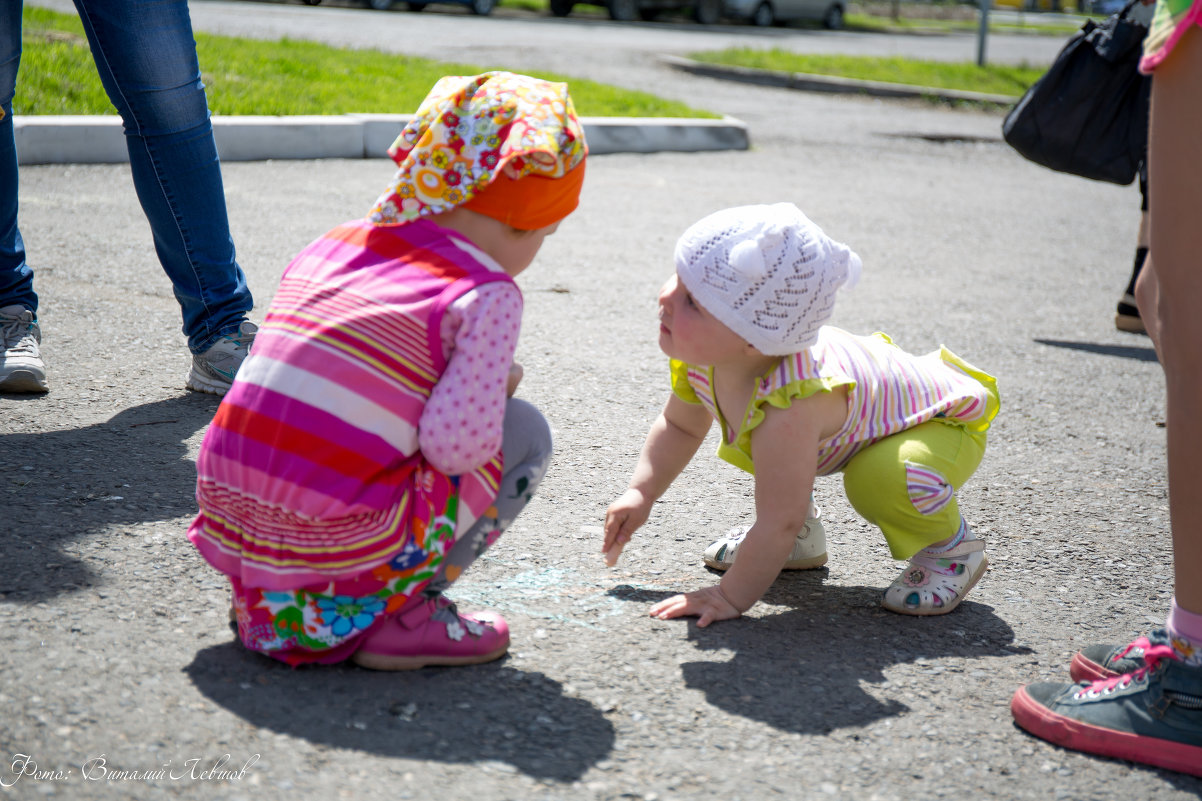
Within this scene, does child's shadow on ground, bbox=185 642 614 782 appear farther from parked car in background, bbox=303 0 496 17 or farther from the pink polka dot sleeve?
parked car in background, bbox=303 0 496 17

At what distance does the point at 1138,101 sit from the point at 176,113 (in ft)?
11.1

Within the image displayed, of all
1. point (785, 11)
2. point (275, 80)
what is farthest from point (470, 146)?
point (785, 11)

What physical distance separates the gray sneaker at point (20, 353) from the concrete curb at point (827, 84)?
10816 millimetres

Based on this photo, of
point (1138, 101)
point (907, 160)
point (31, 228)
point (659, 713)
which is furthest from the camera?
point (907, 160)

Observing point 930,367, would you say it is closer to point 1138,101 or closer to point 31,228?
point 1138,101

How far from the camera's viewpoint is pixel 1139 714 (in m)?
1.79

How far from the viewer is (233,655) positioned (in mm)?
1883

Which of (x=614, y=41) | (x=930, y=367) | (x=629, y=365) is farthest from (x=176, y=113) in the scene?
(x=614, y=41)

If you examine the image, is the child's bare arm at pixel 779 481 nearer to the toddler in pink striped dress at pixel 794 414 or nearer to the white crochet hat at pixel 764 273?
the toddler in pink striped dress at pixel 794 414

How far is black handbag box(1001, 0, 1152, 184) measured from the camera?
4.36 metres

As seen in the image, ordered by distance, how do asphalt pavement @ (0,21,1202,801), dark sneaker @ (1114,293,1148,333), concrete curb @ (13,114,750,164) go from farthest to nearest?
concrete curb @ (13,114,750,164), dark sneaker @ (1114,293,1148,333), asphalt pavement @ (0,21,1202,801)

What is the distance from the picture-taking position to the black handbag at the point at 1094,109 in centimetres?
436

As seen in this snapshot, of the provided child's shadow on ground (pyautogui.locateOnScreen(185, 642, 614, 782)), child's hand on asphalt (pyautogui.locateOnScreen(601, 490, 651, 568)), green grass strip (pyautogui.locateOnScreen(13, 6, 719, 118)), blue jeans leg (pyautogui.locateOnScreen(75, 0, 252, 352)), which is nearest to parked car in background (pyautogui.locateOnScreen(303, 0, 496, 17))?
green grass strip (pyautogui.locateOnScreen(13, 6, 719, 118))

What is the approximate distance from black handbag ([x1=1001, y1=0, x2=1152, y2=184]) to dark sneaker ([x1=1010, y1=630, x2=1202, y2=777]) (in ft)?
9.88
